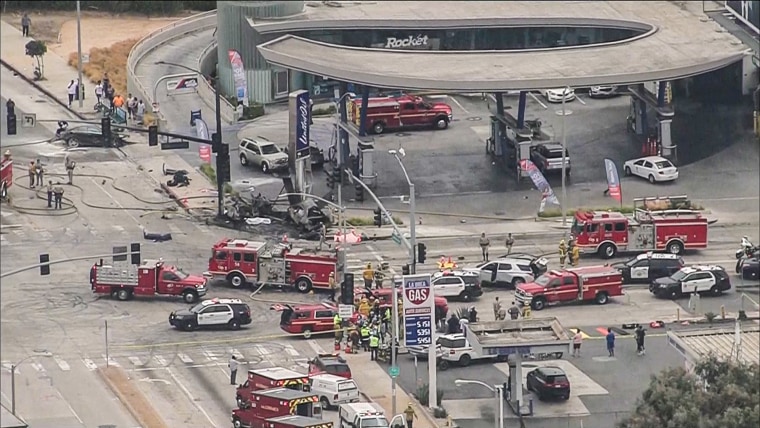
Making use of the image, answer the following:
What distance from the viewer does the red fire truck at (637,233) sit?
334 ft

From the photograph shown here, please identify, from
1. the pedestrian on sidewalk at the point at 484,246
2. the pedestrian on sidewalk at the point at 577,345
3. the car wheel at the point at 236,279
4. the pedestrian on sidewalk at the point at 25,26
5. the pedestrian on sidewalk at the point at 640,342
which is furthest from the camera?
the pedestrian on sidewalk at the point at 25,26

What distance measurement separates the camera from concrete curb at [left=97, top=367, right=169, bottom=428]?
7944 cm

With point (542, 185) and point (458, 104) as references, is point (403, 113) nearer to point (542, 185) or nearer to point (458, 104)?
point (458, 104)

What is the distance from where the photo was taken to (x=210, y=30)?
143 meters

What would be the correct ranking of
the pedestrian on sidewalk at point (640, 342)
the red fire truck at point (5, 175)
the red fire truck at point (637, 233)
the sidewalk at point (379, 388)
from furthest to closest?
the red fire truck at point (5, 175), the red fire truck at point (637, 233), the pedestrian on sidewalk at point (640, 342), the sidewalk at point (379, 388)

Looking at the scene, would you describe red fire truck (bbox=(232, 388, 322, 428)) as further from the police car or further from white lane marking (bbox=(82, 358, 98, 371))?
the police car

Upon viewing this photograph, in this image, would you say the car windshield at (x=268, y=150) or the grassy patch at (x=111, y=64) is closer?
the car windshield at (x=268, y=150)

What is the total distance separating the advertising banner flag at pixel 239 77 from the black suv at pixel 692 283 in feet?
118

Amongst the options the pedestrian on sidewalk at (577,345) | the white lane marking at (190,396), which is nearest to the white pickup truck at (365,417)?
the white lane marking at (190,396)

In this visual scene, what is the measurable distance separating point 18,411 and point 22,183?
182 feet

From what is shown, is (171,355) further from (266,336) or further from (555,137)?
(555,137)

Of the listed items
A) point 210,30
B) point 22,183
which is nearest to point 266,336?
point 22,183

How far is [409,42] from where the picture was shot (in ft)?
438

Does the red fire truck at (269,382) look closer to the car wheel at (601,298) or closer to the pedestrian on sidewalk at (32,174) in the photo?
the car wheel at (601,298)
